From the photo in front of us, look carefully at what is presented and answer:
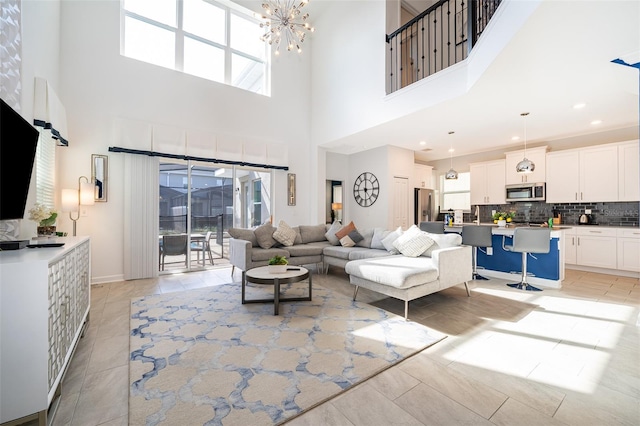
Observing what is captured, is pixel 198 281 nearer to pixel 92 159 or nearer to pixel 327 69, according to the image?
pixel 92 159

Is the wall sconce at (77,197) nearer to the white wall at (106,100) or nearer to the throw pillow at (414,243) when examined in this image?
the white wall at (106,100)

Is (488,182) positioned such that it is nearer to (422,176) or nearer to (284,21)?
(422,176)

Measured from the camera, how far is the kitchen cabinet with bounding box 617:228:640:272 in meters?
4.72

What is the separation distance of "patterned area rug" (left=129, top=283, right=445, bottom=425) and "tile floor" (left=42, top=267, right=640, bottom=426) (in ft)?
0.35

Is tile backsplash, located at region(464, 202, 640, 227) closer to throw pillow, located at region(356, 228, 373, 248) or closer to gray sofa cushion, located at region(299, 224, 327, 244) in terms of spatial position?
throw pillow, located at region(356, 228, 373, 248)

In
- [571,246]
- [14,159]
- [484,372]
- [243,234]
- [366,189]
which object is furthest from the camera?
[366,189]

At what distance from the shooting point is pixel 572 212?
595 centimetres

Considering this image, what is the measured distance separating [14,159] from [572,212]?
8627mm

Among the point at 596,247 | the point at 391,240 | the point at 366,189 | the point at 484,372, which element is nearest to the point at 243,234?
the point at 391,240

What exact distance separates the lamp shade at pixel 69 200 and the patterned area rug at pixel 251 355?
57.7 inches

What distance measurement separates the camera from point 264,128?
21.1 feet

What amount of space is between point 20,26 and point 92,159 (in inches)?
94.2

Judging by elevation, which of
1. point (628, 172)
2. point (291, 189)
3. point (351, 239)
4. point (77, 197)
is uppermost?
point (628, 172)

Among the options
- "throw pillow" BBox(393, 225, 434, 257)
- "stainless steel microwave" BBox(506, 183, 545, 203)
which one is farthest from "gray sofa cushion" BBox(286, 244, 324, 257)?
"stainless steel microwave" BBox(506, 183, 545, 203)
